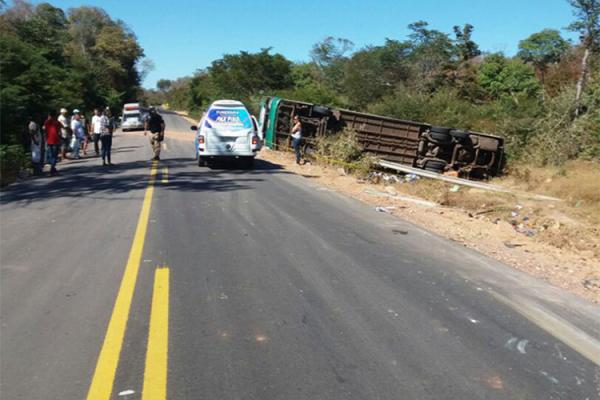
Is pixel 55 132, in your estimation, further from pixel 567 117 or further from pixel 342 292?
pixel 567 117

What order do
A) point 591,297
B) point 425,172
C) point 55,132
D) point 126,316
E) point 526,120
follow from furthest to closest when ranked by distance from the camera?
point 526,120, point 425,172, point 55,132, point 591,297, point 126,316

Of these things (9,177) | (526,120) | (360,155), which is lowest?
(9,177)

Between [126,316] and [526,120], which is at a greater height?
[526,120]

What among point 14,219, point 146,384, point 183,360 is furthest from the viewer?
point 14,219

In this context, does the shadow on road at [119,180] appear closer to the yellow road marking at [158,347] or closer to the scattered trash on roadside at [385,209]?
the scattered trash on roadside at [385,209]

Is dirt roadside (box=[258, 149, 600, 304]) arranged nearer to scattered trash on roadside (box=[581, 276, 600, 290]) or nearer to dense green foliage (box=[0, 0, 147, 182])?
scattered trash on roadside (box=[581, 276, 600, 290])

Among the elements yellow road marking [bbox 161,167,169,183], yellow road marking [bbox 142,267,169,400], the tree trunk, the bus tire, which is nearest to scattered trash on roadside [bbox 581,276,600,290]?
yellow road marking [bbox 142,267,169,400]

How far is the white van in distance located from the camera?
15.6 metres

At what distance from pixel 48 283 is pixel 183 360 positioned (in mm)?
2539

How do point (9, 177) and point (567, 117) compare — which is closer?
point (9, 177)

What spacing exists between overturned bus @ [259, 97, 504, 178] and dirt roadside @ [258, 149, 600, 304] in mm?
3175

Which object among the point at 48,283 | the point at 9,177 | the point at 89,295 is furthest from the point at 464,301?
the point at 9,177

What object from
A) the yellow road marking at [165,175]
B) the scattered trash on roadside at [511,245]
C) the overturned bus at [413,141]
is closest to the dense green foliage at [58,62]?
the yellow road marking at [165,175]

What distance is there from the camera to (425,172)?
18281mm
